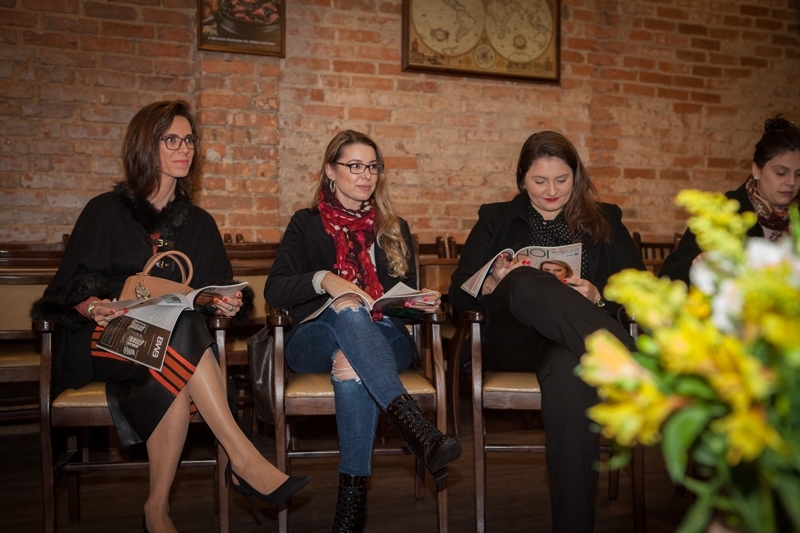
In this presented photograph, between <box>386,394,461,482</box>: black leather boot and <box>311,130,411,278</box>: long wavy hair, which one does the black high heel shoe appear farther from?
<box>311,130,411,278</box>: long wavy hair

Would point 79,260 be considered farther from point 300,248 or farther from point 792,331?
point 792,331

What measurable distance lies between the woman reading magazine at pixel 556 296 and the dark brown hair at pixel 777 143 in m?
0.54

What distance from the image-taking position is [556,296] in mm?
1859

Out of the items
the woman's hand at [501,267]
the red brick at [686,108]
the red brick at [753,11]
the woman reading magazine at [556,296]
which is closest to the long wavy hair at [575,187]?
the woman reading magazine at [556,296]

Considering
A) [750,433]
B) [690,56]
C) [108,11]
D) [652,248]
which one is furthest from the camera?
[690,56]

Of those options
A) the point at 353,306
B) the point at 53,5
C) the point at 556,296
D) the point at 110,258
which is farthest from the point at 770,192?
the point at 53,5

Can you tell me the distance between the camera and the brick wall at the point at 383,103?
353 centimetres

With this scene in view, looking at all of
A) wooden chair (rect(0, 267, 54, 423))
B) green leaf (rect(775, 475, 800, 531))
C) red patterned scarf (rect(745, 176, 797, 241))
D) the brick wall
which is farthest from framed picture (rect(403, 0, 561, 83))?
green leaf (rect(775, 475, 800, 531))

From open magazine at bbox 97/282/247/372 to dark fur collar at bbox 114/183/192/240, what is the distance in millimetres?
354

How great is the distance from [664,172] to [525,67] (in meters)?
1.21

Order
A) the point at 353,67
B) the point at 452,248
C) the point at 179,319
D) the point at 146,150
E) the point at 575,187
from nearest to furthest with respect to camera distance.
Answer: the point at 179,319 < the point at 146,150 < the point at 575,187 < the point at 353,67 < the point at 452,248

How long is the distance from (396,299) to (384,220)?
0.50 metres

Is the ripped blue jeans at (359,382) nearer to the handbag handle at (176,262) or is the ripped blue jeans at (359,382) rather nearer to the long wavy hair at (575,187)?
the handbag handle at (176,262)

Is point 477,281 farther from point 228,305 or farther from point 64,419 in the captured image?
point 64,419
